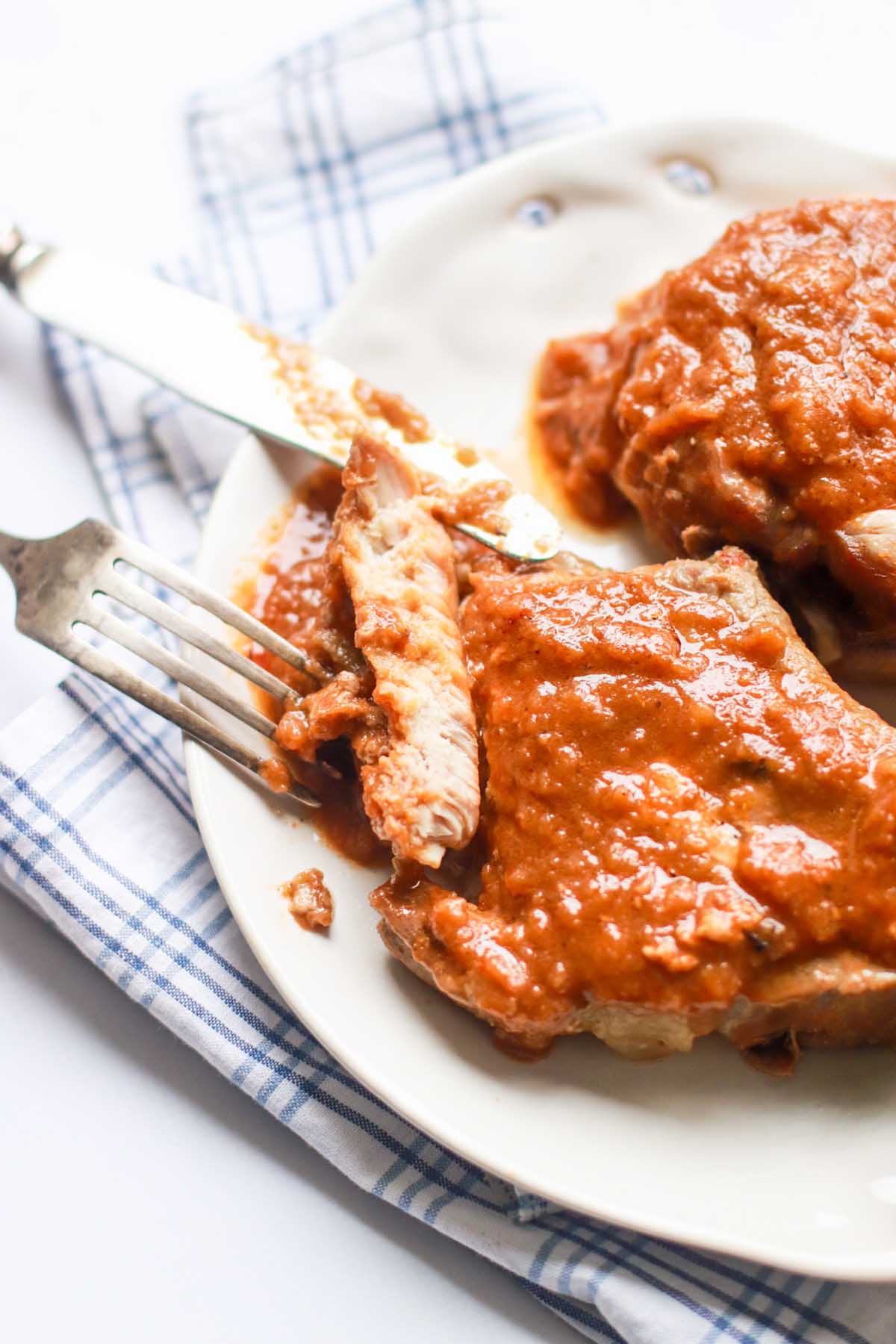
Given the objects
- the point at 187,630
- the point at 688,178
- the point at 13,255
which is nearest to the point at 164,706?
the point at 187,630

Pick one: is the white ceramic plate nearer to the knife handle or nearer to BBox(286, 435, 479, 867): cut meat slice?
BBox(286, 435, 479, 867): cut meat slice

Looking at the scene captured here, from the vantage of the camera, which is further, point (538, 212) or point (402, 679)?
point (538, 212)

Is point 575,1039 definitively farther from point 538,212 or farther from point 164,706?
point 538,212

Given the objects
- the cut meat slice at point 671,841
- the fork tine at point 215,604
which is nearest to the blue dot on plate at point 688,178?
the cut meat slice at point 671,841

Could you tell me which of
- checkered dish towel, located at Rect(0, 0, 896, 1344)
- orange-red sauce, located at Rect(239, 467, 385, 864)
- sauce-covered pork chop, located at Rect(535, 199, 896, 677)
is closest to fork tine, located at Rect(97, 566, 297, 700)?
orange-red sauce, located at Rect(239, 467, 385, 864)

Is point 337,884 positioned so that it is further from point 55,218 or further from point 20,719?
point 55,218

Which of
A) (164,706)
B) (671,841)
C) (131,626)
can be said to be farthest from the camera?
(131,626)

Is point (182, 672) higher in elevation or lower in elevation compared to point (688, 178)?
lower

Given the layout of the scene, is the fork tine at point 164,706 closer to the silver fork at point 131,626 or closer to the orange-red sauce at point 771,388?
the silver fork at point 131,626
